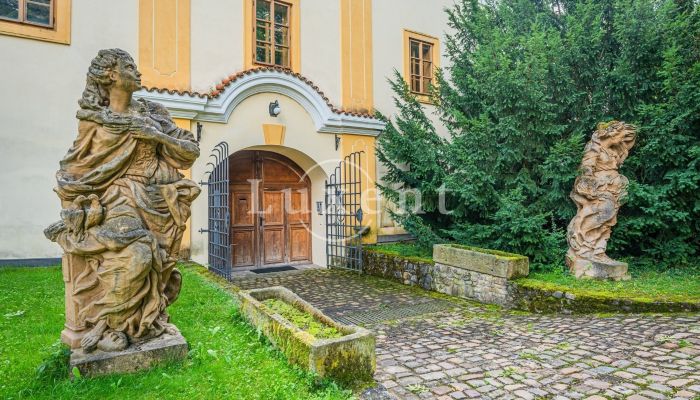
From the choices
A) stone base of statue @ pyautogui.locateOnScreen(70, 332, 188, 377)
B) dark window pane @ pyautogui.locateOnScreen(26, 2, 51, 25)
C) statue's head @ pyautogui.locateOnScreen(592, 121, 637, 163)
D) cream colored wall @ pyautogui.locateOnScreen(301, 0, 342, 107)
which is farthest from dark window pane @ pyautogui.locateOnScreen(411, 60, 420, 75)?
stone base of statue @ pyautogui.locateOnScreen(70, 332, 188, 377)

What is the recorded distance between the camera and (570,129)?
7.58 m

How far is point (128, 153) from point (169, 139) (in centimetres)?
29

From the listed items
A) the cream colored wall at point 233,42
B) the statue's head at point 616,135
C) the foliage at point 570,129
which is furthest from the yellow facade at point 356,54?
the statue's head at point 616,135

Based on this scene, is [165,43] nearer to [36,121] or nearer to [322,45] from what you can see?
[36,121]

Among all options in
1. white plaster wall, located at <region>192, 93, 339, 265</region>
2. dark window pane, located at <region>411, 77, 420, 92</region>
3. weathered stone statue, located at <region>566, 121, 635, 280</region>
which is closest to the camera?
weathered stone statue, located at <region>566, 121, 635, 280</region>

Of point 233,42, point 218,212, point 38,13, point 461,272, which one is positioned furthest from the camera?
point 233,42

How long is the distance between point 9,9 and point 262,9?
14.6ft

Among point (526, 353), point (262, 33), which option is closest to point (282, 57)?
point (262, 33)

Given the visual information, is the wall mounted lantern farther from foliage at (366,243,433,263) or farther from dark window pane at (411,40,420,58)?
dark window pane at (411,40,420,58)

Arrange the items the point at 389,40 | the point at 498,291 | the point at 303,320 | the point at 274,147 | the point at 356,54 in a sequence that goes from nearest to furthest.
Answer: the point at 303,320 < the point at 498,291 < the point at 274,147 < the point at 356,54 < the point at 389,40

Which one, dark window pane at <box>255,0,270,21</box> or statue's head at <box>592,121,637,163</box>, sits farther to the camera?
dark window pane at <box>255,0,270,21</box>

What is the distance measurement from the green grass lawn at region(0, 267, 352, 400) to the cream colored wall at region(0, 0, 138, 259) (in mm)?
2969

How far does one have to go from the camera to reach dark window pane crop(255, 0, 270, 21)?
915cm

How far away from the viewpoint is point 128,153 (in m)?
2.96
